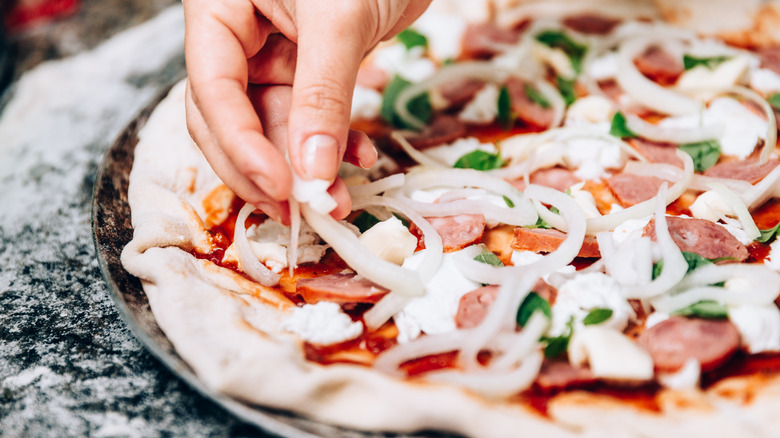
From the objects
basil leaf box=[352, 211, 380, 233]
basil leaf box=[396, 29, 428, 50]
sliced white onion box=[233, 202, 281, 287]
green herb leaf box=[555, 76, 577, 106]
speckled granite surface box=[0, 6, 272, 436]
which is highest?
green herb leaf box=[555, 76, 577, 106]

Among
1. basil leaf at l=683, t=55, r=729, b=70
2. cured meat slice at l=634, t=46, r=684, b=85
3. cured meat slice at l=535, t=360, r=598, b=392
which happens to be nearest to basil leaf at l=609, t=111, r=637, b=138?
cured meat slice at l=634, t=46, r=684, b=85

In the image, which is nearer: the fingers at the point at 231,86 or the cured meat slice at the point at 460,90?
the fingers at the point at 231,86

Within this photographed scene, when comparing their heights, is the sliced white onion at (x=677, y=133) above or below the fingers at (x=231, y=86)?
below

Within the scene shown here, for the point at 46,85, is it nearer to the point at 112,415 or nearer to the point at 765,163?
the point at 112,415

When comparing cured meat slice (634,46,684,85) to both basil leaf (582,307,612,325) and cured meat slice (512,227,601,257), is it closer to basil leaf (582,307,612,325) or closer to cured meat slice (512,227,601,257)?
cured meat slice (512,227,601,257)

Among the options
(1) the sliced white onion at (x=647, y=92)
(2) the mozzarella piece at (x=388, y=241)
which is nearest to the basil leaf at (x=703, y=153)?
(1) the sliced white onion at (x=647, y=92)

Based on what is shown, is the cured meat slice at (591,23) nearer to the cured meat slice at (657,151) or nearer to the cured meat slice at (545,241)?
the cured meat slice at (657,151)

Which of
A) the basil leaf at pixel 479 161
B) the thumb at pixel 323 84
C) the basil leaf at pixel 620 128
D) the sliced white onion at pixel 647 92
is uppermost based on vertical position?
the thumb at pixel 323 84
